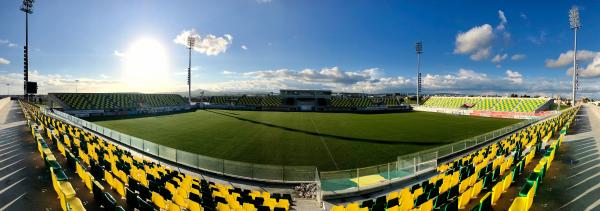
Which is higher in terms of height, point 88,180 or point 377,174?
point 88,180

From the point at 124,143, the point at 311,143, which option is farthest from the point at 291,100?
the point at 124,143

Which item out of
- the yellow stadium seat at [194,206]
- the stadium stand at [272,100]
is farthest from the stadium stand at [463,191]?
the stadium stand at [272,100]

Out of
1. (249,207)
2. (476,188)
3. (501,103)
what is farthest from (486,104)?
(249,207)

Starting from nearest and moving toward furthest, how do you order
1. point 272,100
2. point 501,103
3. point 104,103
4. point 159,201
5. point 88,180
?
point 159,201 → point 88,180 → point 104,103 → point 501,103 → point 272,100

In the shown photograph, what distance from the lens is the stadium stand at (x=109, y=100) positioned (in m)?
56.2

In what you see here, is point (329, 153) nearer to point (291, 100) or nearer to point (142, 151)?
point (142, 151)

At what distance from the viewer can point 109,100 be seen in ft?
213

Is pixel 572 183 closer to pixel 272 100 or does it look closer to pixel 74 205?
pixel 74 205

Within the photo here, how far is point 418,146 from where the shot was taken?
2639 cm

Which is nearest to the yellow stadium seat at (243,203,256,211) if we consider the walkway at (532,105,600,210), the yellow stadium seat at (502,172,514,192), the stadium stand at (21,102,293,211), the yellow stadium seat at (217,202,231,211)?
the stadium stand at (21,102,293,211)

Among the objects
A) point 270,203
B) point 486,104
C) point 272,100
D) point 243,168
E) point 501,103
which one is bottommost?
point 270,203

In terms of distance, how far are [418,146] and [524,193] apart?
18874mm

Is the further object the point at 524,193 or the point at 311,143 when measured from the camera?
the point at 311,143

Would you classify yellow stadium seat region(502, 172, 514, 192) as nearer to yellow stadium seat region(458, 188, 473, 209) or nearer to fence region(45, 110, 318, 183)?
yellow stadium seat region(458, 188, 473, 209)
